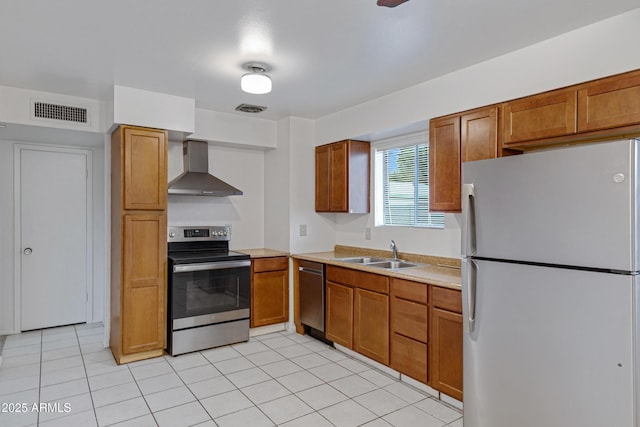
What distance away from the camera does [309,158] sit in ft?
14.9

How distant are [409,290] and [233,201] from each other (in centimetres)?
249

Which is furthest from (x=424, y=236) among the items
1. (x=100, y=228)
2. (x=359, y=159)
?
(x=100, y=228)

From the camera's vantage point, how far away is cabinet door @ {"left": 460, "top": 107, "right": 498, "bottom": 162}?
8.82 ft

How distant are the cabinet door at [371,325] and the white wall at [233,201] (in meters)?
1.81

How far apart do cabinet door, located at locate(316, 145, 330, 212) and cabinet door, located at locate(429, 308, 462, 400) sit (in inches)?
77.8

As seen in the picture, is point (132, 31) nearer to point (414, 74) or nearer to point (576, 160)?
point (414, 74)

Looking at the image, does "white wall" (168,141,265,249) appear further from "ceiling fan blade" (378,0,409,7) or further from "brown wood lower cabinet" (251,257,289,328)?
"ceiling fan blade" (378,0,409,7)

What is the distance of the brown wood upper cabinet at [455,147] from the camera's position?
2.72 metres

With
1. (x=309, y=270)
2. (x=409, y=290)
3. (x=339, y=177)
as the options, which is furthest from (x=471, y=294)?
(x=339, y=177)

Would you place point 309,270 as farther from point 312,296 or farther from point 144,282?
point 144,282

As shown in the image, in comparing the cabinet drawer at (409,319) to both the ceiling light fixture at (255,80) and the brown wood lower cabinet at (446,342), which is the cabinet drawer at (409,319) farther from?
the ceiling light fixture at (255,80)

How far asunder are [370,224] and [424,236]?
778 mm

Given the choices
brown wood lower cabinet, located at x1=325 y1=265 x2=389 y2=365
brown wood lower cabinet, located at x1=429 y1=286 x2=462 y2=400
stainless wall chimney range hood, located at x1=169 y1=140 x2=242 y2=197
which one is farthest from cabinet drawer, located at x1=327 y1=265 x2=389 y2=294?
stainless wall chimney range hood, located at x1=169 y1=140 x2=242 y2=197

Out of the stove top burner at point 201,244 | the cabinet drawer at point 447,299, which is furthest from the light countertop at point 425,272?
the stove top burner at point 201,244
